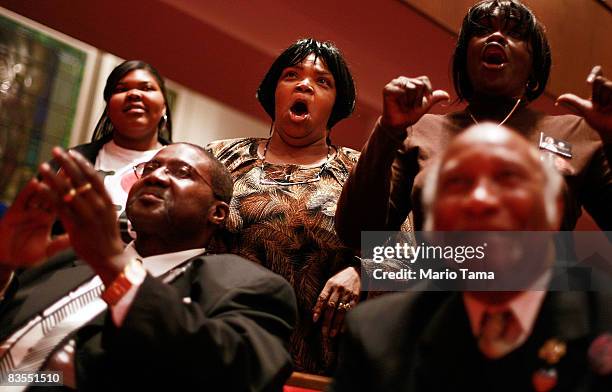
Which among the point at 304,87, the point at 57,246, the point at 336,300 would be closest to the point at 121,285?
the point at 57,246

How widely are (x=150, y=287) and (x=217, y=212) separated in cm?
56

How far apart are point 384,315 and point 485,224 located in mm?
215

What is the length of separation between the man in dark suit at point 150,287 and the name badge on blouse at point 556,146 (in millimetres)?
573

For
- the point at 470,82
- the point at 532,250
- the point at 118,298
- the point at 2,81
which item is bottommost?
the point at 118,298

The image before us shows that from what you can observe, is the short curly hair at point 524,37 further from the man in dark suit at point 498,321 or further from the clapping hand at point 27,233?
the clapping hand at point 27,233

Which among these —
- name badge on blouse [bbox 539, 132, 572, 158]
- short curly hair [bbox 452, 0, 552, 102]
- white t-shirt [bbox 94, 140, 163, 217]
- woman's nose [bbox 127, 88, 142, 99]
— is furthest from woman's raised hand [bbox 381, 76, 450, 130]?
woman's nose [bbox 127, 88, 142, 99]

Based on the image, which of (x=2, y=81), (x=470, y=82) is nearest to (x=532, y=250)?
(x=470, y=82)

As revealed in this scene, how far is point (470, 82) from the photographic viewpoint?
1.80 m

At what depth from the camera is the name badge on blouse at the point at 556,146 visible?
1.57 m

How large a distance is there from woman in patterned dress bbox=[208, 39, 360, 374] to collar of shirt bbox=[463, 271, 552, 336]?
2.79ft

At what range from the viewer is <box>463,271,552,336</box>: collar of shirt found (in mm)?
1006

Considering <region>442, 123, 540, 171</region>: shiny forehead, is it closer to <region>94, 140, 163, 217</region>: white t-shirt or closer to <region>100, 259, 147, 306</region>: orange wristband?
<region>100, 259, 147, 306</region>: orange wristband

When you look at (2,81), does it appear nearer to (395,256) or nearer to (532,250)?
(395,256)

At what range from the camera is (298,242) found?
6.48 ft
